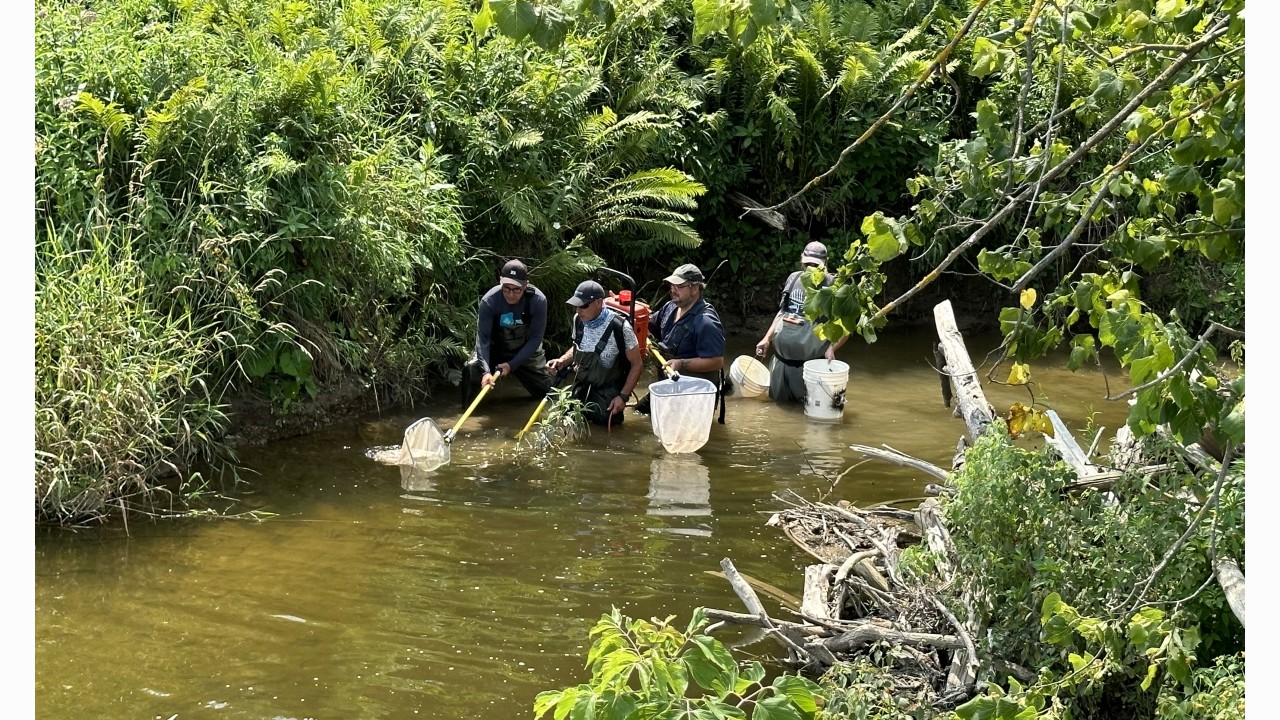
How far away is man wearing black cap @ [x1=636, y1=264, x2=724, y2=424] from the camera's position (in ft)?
34.7

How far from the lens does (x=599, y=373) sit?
10.4 meters

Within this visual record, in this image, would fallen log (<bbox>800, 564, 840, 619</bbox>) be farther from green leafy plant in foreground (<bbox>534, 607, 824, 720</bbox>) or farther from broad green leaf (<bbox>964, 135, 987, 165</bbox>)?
broad green leaf (<bbox>964, 135, 987, 165</bbox>)

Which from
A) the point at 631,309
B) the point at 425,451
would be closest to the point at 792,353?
the point at 631,309

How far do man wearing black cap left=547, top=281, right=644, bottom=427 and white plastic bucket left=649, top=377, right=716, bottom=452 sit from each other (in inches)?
17.5

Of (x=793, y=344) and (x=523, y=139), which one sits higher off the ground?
(x=523, y=139)

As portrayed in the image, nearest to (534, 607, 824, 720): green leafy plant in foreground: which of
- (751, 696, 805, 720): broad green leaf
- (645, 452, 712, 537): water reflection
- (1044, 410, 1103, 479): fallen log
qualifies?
(751, 696, 805, 720): broad green leaf

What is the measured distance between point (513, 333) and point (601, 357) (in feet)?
2.88

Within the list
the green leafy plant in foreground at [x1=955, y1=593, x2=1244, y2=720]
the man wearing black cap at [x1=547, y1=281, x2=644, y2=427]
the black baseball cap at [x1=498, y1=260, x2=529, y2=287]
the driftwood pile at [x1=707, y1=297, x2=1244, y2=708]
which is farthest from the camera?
the black baseball cap at [x1=498, y1=260, x2=529, y2=287]

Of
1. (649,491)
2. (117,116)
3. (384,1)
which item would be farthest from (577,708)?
(384,1)

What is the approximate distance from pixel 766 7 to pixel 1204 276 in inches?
489

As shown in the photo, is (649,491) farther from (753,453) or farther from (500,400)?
(500,400)

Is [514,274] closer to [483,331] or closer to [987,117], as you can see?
[483,331]

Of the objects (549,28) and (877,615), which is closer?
(549,28)

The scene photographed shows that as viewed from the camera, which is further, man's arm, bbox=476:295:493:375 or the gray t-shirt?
man's arm, bbox=476:295:493:375
